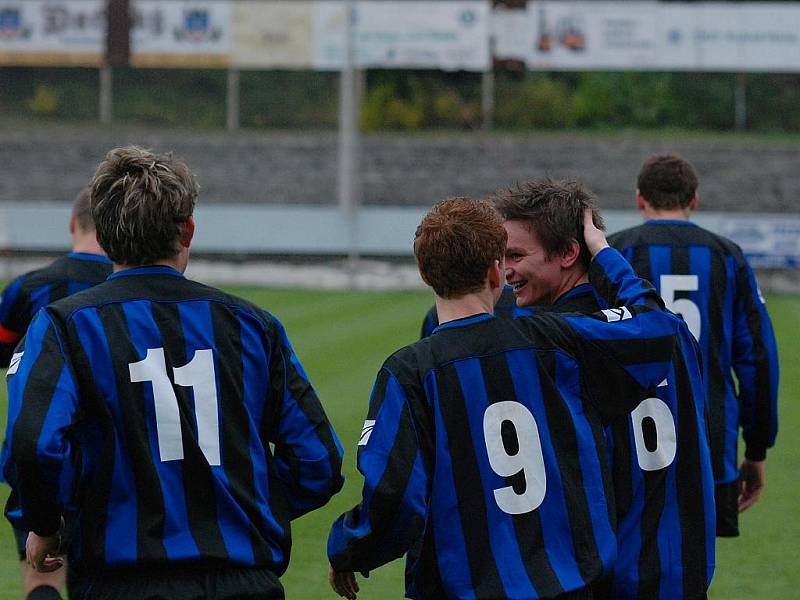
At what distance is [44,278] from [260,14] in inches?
1021

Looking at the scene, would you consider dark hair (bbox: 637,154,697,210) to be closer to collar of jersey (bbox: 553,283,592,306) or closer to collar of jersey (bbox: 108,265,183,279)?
collar of jersey (bbox: 553,283,592,306)

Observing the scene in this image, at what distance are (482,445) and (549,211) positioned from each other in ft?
2.17

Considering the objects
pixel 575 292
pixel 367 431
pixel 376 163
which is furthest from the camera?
pixel 376 163

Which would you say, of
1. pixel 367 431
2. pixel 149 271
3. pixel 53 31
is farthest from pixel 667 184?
pixel 53 31

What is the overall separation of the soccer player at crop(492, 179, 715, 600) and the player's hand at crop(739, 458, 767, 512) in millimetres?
1766

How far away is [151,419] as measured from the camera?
2750 mm

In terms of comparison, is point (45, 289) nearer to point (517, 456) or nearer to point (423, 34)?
point (517, 456)

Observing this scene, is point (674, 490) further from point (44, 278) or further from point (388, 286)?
point (388, 286)

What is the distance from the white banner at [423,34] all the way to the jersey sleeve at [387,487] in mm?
25443

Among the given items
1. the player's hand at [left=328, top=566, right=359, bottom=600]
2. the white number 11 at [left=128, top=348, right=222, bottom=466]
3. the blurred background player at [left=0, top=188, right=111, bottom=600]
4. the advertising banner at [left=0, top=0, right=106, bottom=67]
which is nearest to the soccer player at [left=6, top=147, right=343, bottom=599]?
the white number 11 at [left=128, top=348, right=222, bottom=466]

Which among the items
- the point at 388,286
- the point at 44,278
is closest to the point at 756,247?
the point at 388,286

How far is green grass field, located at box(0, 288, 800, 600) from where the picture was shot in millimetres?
5664

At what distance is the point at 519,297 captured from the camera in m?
3.12

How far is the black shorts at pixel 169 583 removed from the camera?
2.72 meters
